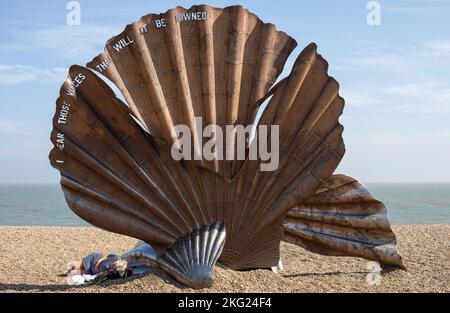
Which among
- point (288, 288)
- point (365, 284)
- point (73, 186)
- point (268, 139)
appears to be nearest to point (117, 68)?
point (73, 186)

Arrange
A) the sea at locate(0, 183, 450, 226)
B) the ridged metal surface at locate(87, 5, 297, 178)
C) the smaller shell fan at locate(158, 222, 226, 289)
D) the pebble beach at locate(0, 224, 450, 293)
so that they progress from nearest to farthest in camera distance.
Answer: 1. the smaller shell fan at locate(158, 222, 226, 289)
2. the pebble beach at locate(0, 224, 450, 293)
3. the ridged metal surface at locate(87, 5, 297, 178)
4. the sea at locate(0, 183, 450, 226)

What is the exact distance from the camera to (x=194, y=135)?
297 inches

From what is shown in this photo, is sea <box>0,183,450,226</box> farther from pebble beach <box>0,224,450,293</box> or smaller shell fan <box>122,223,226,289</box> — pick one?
smaller shell fan <box>122,223,226,289</box>

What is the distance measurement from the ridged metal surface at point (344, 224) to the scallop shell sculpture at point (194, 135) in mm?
679

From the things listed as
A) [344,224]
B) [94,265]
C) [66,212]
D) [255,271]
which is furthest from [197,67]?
[66,212]

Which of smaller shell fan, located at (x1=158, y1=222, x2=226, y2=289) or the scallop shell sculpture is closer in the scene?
smaller shell fan, located at (x1=158, y1=222, x2=226, y2=289)

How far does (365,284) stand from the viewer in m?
8.28

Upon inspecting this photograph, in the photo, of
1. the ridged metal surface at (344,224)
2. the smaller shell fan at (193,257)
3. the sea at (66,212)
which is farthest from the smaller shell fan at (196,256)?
the sea at (66,212)

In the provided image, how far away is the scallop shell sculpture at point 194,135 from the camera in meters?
7.33

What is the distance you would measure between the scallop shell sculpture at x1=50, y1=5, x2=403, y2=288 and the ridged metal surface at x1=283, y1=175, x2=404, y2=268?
68 cm

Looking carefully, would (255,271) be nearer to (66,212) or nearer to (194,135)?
(194,135)

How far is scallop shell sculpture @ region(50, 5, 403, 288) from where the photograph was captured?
733 cm

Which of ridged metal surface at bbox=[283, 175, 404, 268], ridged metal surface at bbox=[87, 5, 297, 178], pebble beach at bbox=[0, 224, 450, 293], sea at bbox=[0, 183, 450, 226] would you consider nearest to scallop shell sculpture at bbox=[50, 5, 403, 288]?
ridged metal surface at bbox=[87, 5, 297, 178]

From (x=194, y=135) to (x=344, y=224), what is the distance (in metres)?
2.69
